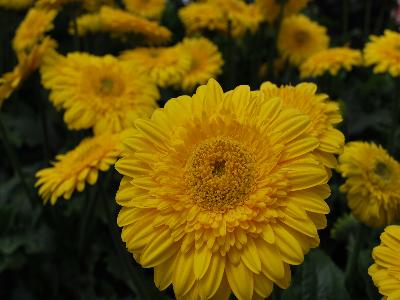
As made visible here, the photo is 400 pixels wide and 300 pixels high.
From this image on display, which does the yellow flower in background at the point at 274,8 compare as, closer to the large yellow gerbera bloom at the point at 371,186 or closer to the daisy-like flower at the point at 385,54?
the daisy-like flower at the point at 385,54

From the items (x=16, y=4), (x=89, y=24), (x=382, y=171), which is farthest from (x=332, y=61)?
(x=16, y=4)

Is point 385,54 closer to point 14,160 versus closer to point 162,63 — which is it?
point 162,63

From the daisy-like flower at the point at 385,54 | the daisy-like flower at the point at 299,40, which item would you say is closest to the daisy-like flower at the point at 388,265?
the daisy-like flower at the point at 385,54

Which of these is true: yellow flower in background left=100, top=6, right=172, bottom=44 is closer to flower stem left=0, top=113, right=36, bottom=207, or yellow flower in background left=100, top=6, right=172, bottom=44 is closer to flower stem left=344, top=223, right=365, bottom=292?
flower stem left=0, top=113, right=36, bottom=207

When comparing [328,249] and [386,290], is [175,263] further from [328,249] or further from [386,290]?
[328,249]

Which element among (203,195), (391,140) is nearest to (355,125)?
(391,140)

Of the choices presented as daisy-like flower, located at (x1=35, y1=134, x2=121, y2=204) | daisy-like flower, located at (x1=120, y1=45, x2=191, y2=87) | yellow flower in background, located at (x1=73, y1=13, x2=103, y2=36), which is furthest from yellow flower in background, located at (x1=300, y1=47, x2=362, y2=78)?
daisy-like flower, located at (x1=35, y1=134, x2=121, y2=204)
